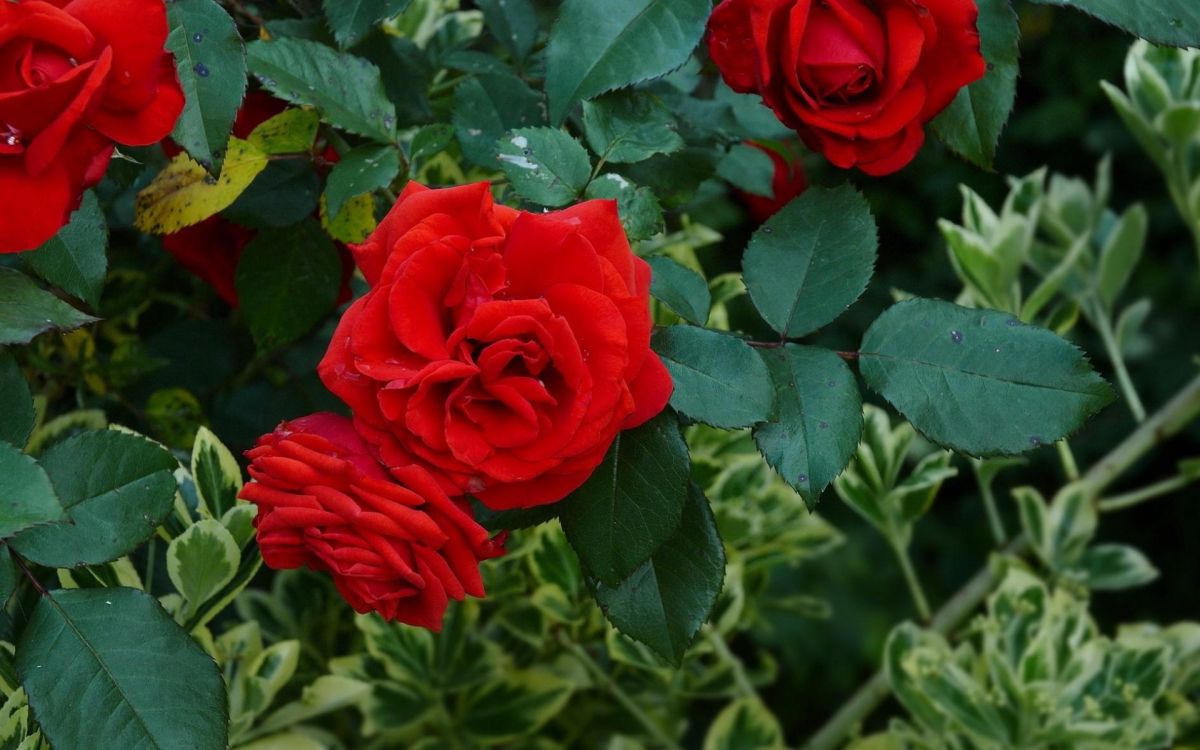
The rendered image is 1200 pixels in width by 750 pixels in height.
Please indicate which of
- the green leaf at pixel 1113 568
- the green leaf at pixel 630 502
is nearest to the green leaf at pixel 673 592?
the green leaf at pixel 630 502

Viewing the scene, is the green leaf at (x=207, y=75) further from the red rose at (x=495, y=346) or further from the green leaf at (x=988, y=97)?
the green leaf at (x=988, y=97)

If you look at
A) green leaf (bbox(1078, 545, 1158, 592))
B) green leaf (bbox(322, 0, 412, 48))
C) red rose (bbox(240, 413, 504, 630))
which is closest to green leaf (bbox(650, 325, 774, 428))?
Result: red rose (bbox(240, 413, 504, 630))

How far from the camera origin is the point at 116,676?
1.94 ft

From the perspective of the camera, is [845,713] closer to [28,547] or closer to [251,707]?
[251,707]

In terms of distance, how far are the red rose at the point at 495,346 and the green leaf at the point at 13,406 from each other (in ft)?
0.56

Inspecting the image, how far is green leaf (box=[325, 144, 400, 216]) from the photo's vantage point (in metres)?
0.69

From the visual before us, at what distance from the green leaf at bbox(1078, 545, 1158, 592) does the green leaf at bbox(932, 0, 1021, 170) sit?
0.62 meters

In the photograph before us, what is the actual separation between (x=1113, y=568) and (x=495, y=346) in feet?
2.84

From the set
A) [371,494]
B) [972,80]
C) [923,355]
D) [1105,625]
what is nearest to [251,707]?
[371,494]

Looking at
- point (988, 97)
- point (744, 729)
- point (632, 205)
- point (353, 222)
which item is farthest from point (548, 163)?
point (744, 729)

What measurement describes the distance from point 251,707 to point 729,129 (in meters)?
0.50

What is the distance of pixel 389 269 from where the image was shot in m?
0.55

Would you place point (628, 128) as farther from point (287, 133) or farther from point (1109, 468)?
point (1109, 468)

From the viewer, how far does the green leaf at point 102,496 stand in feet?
2.01
